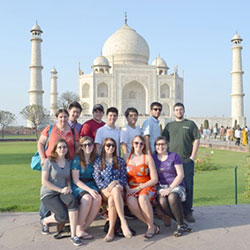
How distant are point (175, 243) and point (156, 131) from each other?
1350 mm

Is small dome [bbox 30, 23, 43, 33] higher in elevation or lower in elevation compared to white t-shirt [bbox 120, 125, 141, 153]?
higher

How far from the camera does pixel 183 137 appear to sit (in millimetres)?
3562

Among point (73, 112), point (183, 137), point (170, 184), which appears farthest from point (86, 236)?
point (183, 137)

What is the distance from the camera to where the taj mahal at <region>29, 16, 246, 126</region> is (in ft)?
94.1

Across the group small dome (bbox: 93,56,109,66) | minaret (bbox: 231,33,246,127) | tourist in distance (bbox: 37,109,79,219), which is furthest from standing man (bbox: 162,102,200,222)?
small dome (bbox: 93,56,109,66)

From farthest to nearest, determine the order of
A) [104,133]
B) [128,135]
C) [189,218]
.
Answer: [128,135], [104,133], [189,218]

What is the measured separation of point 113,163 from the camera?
3.09 m

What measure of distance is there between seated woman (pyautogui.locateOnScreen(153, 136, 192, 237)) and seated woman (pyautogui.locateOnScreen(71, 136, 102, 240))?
0.62 m

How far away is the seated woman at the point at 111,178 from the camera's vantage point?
9.46 feet

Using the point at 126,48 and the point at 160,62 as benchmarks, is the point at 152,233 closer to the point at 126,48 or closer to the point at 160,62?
the point at 126,48

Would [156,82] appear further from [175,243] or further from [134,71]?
[175,243]

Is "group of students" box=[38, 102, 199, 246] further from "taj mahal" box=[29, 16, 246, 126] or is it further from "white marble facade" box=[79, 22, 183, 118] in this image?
"white marble facade" box=[79, 22, 183, 118]

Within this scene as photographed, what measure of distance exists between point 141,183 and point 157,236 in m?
0.51

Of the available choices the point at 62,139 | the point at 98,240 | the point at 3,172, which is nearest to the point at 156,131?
the point at 62,139
